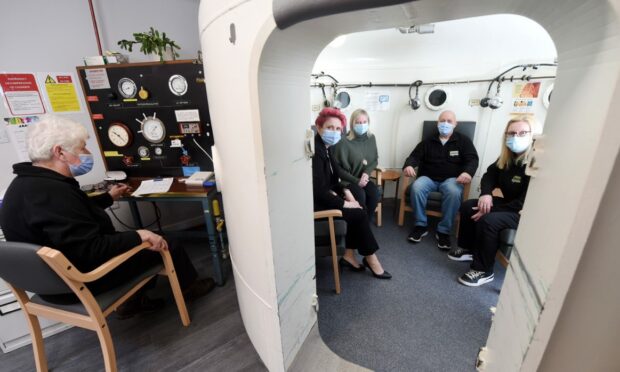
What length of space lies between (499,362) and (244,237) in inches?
36.8

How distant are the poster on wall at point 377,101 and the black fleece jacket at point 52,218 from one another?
277cm

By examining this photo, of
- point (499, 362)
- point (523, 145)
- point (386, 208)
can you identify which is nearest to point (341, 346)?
point (499, 362)

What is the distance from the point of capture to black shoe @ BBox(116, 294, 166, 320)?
163 centimetres

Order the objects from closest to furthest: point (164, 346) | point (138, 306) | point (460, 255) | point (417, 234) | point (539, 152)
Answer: point (539, 152)
point (164, 346)
point (138, 306)
point (460, 255)
point (417, 234)

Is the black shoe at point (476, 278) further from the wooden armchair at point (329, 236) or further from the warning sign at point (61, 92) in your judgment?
the warning sign at point (61, 92)

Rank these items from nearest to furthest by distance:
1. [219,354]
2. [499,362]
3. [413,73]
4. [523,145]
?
[499,362] → [219,354] → [523,145] → [413,73]

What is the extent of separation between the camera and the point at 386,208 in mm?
3195

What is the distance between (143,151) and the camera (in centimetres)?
212

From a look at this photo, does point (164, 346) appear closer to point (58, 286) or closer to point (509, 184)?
point (58, 286)

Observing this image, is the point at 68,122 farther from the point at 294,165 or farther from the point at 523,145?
the point at 523,145

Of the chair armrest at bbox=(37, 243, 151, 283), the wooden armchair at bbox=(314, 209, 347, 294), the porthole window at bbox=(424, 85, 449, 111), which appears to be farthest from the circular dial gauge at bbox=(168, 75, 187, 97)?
Answer: the porthole window at bbox=(424, 85, 449, 111)

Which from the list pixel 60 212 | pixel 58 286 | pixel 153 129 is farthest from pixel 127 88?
pixel 58 286

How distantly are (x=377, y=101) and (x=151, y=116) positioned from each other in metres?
2.34

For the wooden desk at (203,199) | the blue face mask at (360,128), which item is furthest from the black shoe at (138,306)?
the blue face mask at (360,128)
